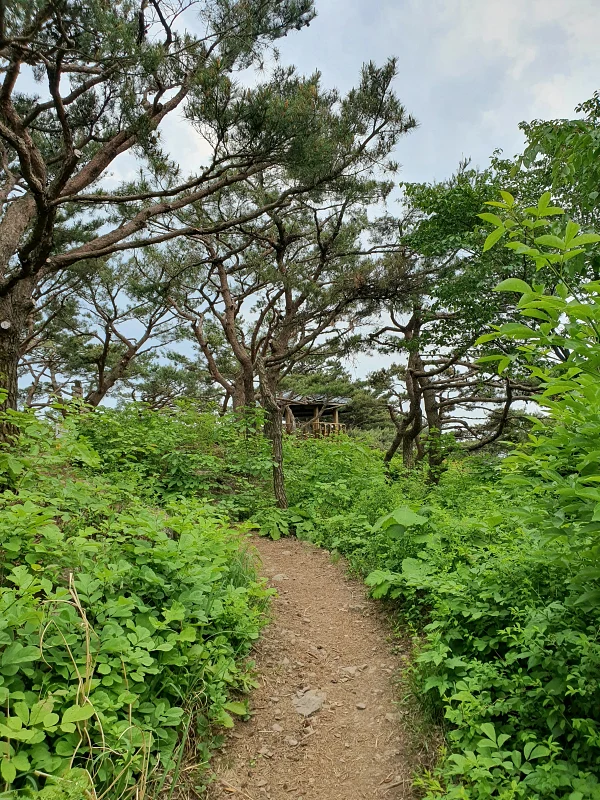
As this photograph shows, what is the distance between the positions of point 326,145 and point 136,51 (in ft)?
6.42

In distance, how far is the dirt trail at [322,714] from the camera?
2096 mm

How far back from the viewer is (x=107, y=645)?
1826mm

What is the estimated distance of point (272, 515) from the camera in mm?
5527

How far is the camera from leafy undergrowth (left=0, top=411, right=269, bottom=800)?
60.4 inches

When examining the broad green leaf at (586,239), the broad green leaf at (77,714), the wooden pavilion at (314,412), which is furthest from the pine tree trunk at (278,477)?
the wooden pavilion at (314,412)

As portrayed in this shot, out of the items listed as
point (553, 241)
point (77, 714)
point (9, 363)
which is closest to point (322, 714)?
point (77, 714)

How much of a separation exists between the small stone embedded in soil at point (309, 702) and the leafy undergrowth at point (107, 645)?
13.9 inches

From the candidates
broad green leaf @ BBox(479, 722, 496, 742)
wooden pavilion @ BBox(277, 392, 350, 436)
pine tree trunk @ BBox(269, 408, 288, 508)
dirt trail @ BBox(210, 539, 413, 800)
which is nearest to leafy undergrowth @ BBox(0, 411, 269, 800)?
dirt trail @ BBox(210, 539, 413, 800)

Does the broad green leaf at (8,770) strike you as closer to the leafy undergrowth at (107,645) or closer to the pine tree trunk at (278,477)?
the leafy undergrowth at (107,645)

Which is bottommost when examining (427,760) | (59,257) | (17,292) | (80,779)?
(427,760)

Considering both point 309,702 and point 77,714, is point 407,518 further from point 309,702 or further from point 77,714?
point 77,714

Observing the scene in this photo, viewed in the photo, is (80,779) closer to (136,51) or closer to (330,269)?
(136,51)

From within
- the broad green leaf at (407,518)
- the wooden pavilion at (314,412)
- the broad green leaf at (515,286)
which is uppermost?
the wooden pavilion at (314,412)

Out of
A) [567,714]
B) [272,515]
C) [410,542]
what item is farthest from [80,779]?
[272,515]
